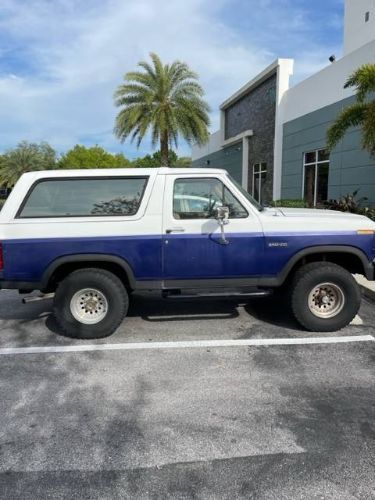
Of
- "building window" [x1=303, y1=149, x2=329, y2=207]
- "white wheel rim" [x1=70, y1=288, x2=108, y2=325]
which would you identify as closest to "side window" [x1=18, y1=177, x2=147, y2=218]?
"white wheel rim" [x1=70, y1=288, x2=108, y2=325]

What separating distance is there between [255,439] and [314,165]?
15412 mm

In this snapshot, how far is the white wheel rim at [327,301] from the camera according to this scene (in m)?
5.14

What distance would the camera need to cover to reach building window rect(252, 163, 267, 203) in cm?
2268

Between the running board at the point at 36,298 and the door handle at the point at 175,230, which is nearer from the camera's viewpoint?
the door handle at the point at 175,230

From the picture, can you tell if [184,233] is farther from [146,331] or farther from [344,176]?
[344,176]

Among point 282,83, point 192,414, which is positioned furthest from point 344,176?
point 192,414

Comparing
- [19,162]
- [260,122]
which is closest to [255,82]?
[260,122]

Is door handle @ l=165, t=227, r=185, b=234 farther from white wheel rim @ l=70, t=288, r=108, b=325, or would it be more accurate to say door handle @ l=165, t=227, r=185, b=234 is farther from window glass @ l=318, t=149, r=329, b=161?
window glass @ l=318, t=149, r=329, b=161

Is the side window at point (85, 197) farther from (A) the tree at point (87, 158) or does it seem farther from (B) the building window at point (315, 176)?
(A) the tree at point (87, 158)

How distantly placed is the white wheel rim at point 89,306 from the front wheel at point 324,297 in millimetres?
2266

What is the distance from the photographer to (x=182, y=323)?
5.59 meters

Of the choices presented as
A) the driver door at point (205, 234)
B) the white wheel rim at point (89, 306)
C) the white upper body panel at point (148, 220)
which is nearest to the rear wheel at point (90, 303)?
the white wheel rim at point (89, 306)

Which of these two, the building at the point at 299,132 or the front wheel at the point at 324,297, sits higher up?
the building at the point at 299,132

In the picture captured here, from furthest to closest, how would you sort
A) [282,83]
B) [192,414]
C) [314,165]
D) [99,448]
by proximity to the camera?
[282,83] → [314,165] → [192,414] → [99,448]
